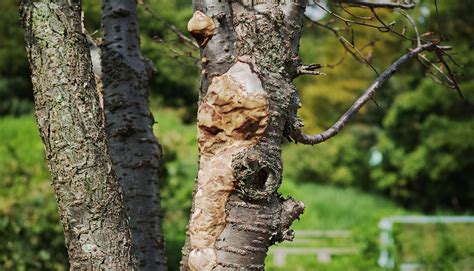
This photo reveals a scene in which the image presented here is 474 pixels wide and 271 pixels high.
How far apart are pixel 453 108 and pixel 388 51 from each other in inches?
116

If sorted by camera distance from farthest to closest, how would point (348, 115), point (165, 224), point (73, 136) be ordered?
point (165, 224) < point (348, 115) < point (73, 136)

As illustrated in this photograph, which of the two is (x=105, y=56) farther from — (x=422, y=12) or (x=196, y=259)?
(x=422, y=12)

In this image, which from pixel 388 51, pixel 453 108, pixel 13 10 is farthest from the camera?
pixel 388 51

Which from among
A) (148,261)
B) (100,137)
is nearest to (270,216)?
(100,137)

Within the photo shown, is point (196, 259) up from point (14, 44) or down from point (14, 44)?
down

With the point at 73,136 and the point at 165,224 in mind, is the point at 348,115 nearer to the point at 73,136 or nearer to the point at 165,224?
the point at 73,136

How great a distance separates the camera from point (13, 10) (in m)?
11.8

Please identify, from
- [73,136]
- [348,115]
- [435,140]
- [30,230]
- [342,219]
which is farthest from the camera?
[435,140]

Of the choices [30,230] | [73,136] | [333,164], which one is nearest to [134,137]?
[73,136]

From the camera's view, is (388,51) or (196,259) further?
(388,51)

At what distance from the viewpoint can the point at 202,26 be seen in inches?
56.0

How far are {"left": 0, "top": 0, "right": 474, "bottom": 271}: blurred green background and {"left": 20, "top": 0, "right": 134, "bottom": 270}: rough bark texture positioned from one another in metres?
2.64

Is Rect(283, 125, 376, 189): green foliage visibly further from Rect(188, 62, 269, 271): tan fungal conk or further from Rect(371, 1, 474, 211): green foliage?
Rect(188, 62, 269, 271): tan fungal conk

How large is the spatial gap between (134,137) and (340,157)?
12486 millimetres
